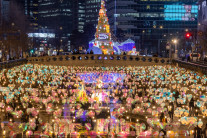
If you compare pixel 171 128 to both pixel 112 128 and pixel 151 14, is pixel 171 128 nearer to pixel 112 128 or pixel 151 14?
pixel 112 128

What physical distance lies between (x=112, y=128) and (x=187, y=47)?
9240 cm

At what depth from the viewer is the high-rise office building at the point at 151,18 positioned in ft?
400

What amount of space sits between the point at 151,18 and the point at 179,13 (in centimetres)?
1072

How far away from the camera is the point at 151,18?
12212cm

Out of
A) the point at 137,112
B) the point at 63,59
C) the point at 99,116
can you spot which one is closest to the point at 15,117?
the point at 99,116

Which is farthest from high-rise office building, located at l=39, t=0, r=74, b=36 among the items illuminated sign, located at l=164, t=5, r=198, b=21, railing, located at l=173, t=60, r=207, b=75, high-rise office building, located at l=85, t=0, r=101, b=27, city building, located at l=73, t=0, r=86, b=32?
railing, located at l=173, t=60, r=207, b=75

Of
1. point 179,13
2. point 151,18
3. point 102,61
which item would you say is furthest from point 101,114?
point 179,13

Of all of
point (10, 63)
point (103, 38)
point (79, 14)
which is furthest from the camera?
point (79, 14)

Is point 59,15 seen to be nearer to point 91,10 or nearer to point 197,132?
point 91,10

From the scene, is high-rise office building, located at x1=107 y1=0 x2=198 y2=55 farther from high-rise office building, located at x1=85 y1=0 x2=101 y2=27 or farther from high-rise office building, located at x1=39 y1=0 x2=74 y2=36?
high-rise office building, located at x1=39 y1=0 x2=74 y2=36

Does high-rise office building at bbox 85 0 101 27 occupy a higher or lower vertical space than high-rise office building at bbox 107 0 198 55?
higher

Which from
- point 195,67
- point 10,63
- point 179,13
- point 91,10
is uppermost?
point 91,10

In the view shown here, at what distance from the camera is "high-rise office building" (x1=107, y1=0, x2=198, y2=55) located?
400 ft

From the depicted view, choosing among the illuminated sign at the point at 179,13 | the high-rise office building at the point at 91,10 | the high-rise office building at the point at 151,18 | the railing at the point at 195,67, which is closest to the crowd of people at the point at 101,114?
the railing at the point at 195,67
